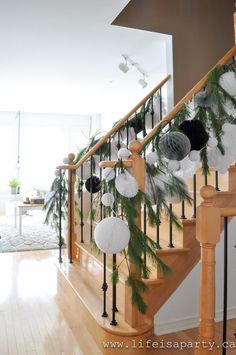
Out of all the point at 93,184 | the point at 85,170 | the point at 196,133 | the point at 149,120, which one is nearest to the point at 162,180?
the point at 196,133

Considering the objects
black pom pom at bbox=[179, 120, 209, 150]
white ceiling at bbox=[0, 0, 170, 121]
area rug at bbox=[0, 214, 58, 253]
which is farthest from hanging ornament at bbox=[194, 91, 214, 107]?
area rug at bbox=[0, 214, 58, 253]

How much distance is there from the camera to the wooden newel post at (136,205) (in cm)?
199

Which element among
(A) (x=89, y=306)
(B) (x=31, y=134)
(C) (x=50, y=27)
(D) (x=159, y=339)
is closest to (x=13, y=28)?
(C) (x=50, y=27)

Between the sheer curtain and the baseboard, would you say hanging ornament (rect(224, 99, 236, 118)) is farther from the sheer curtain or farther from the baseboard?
the sheer curtain

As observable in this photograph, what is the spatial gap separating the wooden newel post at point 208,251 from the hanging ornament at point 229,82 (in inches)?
30.2

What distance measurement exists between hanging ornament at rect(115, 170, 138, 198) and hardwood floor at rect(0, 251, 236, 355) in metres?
1.09

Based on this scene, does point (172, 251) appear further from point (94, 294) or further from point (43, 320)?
point (43, 320)

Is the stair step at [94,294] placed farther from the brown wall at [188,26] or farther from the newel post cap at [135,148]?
the brown wall at [188,26]

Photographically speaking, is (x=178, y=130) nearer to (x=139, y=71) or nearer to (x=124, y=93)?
(x=139, y=71)

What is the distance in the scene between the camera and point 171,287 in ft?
7.55

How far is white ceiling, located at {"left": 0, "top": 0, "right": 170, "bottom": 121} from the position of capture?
127 inches

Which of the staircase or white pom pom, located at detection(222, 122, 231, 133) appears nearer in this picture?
white pom pom, located at detection(222, 122, 231, 133)

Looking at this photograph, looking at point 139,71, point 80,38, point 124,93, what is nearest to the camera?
point 80,38

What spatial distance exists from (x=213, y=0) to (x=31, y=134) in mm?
5896
